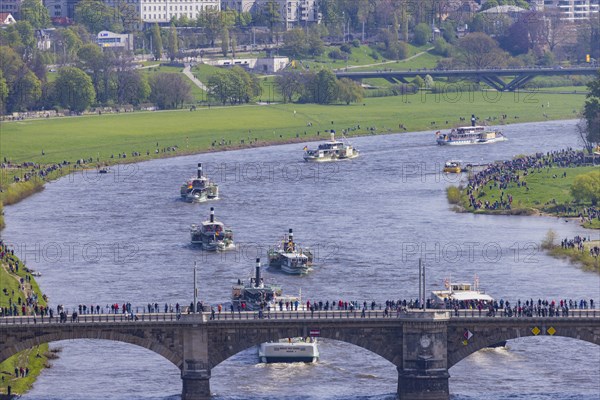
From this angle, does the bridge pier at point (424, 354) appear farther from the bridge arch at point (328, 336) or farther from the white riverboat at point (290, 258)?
the white riverboat at point (290, 258)

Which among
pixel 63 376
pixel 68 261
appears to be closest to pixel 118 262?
pixel 68 261

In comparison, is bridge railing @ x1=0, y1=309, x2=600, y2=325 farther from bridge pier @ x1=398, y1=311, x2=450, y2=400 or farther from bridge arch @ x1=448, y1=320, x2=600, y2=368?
bridge arch @ x1=448, y1=320, x2=600, y2=368

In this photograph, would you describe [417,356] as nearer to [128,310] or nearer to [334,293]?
[128,310]

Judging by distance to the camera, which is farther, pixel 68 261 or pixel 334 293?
pixel 68 261

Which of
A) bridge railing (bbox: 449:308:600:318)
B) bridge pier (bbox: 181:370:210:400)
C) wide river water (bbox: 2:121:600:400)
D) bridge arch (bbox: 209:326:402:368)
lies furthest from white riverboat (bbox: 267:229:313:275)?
bridge pier (bbox: 181:370:210:400)

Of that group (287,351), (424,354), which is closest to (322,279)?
(287,351)

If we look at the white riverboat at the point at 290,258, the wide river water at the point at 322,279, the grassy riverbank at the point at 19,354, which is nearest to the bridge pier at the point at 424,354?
the wide river water at the point at 322,279
